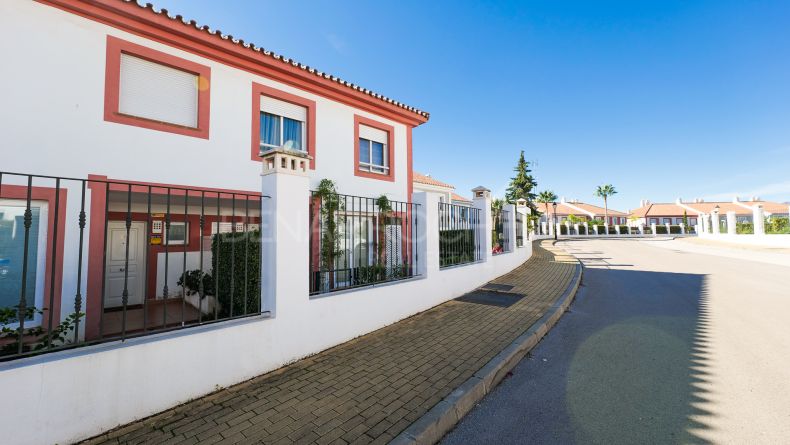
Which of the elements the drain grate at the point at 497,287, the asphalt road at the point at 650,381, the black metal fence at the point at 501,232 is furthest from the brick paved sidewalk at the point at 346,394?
the black metal fence at the point at 501,232

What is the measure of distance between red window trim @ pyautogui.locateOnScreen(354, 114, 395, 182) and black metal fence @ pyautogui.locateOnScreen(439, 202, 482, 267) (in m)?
3.10

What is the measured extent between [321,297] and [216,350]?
1304 mm

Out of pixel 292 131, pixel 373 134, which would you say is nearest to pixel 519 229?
pixel 373 134

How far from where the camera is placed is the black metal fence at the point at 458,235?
22.9ft

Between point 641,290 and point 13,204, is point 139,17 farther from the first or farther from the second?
point 641,290

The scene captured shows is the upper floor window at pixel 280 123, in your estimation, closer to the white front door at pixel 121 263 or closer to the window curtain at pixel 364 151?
the window curtain at pixel 364 151

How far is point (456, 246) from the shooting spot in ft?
25.0

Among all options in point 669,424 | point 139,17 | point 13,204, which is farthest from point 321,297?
point 139,17

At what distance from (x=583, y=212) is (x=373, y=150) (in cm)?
6371

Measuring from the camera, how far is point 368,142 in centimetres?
954

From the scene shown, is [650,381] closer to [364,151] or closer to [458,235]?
[458,235]

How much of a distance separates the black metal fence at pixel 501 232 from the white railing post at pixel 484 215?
269 centimetres

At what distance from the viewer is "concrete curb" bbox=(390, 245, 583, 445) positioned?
8.05ft

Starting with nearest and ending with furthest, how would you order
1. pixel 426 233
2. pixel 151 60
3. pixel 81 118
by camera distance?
pixel 81 118 < pixel 151 60 < pixel 426 233
